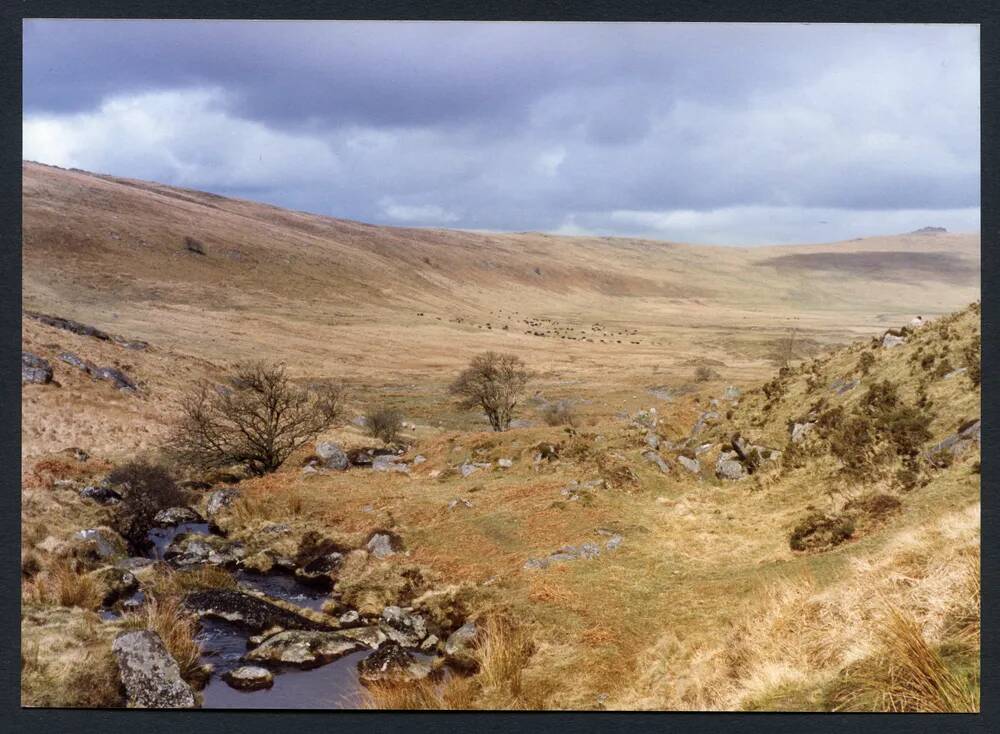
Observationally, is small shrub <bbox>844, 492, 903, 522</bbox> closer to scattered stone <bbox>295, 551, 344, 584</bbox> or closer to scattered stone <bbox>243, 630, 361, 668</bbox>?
scattered stone <bbox>243, 630, 361, 668</bbox>

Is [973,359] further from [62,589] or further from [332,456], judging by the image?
[332,456]

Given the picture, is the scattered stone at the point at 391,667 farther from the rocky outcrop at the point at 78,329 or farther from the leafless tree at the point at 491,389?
the rocky outcrop at the point at 78,329

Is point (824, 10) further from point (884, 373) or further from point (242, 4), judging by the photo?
point (884, 373)

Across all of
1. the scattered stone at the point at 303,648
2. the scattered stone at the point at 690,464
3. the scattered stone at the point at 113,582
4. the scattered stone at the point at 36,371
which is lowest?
the scattered stone at the point at 303,648

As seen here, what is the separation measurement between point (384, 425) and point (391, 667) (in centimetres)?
1692

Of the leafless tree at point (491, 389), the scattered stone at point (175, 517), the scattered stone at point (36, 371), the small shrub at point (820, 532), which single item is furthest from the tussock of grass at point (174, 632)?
the leafless tree at point (491, 389)

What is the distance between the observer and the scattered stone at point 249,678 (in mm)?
7887

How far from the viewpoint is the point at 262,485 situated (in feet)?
51.0

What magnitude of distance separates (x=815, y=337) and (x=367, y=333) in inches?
1662

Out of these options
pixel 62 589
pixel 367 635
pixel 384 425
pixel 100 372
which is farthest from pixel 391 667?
pixel 100 372

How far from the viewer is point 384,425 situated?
24.6 meters

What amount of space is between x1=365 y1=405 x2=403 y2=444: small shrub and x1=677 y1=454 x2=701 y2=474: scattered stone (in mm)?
12222

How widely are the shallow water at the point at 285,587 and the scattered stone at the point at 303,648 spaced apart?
4.64ft

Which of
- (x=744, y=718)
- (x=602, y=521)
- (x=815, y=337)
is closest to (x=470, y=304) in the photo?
(x=815, y=337)
